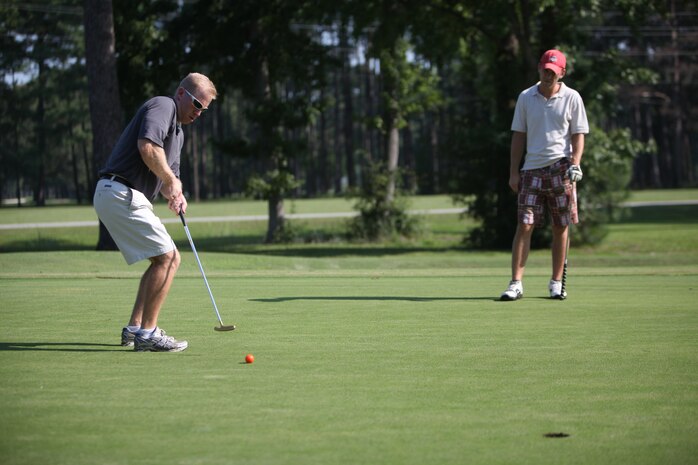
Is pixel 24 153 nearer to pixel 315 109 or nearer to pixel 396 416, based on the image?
pixel 315 109

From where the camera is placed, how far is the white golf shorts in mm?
6508

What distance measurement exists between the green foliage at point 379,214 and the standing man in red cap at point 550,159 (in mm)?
18282

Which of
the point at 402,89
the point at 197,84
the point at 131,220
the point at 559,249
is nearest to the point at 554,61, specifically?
the point at 559,249

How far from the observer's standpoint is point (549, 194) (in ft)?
32.4

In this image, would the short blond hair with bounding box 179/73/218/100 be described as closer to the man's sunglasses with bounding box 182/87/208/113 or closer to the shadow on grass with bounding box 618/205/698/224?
the man's sunglasses with bounding box 182/87/208/113

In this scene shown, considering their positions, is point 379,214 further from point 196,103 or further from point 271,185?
point 196,103

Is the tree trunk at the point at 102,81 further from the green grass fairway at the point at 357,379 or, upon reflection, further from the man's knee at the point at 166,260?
the man's knee at the point at 166,260

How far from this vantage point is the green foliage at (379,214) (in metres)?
28.3

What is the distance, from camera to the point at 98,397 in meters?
4.75

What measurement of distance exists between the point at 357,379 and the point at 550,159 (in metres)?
5.22

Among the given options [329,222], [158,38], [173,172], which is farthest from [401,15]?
[173,172]

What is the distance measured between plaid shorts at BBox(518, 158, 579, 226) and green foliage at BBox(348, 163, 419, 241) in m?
18.3

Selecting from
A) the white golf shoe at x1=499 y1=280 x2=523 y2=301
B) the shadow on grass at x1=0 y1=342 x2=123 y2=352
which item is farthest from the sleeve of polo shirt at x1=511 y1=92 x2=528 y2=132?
the shadow on grass at x1=0 y1=342 x2=123 y2=352

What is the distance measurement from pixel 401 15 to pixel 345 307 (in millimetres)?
17316
